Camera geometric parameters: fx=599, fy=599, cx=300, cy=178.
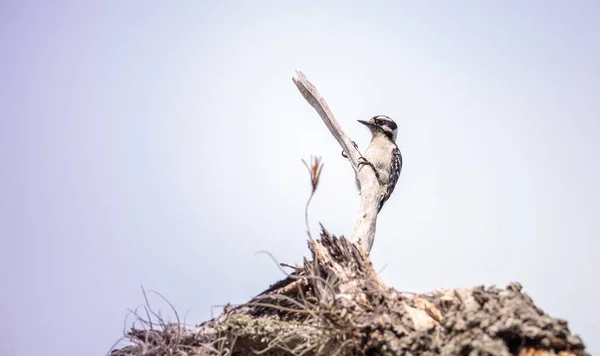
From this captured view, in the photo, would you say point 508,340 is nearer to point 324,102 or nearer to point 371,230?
point 371,230

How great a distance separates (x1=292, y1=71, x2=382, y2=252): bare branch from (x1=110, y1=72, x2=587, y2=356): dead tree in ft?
9.54

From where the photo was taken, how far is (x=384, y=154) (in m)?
9.45

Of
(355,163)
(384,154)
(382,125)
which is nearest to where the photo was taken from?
(355,163)

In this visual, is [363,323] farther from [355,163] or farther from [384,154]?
[384,154]

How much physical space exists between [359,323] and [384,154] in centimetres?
618

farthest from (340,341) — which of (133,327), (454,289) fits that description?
(133,327)

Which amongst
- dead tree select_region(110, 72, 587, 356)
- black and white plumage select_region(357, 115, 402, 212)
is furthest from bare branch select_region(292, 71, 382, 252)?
dead tree select_region(110, 72, 587, 356)

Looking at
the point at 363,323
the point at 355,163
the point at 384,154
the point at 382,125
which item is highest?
the point at 382,125

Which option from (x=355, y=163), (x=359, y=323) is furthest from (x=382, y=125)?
(x=359, y=323)

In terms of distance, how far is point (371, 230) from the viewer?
7.54 metres

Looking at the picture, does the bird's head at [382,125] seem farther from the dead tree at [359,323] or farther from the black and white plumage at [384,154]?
the dead tree at [359,323]

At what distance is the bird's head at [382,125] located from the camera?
1051 cm

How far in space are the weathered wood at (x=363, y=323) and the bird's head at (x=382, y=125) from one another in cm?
622

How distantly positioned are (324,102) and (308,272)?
12.4 feet
